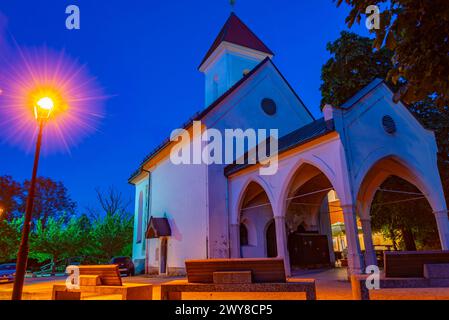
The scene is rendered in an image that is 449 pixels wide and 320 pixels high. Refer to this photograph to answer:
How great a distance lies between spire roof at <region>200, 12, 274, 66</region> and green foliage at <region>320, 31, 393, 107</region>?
7860mm

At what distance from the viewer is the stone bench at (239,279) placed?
611 cm

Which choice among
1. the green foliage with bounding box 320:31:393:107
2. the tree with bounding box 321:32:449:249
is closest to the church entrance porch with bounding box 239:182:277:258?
the tree with bounding box 321:32:449:249

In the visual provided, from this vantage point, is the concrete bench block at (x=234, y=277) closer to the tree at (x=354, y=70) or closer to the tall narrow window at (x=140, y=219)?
the tree at (x=354, y=70)

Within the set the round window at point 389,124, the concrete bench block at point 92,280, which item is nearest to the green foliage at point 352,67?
the round window at point 389,124

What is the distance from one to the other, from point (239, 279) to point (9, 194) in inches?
1736

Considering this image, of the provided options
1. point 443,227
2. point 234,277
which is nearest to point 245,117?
point 443,227

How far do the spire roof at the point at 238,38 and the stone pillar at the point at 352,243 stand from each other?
63.8ft

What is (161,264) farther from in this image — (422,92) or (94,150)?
(94,150)

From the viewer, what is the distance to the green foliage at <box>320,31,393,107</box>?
68.8 feet

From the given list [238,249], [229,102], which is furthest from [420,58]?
[229,102]

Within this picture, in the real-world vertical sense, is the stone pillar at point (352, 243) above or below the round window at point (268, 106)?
below

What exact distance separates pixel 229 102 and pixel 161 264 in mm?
11626

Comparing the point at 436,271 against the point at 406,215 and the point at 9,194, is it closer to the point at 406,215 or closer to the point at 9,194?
the point at 406,215

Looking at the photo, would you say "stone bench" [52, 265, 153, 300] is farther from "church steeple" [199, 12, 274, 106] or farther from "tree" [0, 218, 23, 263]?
"church steeple" [199, 12, 274, 106]
